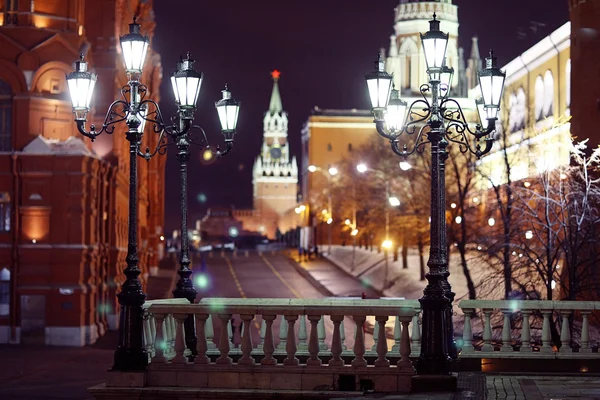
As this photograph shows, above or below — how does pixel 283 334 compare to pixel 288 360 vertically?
above

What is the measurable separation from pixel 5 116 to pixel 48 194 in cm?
382

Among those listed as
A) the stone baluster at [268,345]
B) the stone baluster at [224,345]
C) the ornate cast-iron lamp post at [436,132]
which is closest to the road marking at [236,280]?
the ornate cast-iron lamp post at [436,132]

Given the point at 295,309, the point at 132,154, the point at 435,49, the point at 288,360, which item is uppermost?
the point at 435,49

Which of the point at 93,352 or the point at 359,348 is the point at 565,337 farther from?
the point at 93,352

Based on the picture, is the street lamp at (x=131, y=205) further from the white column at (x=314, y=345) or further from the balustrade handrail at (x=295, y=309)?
the white column at (x=314, y=345)

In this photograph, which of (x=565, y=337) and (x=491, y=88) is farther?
(x=491, y=88)

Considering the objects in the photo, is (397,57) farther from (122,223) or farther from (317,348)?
(317,348)

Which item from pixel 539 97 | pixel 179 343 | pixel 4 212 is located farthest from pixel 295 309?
pixel 539 97

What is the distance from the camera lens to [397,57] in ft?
383

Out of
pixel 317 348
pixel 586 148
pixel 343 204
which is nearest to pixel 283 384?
pixel 317 348

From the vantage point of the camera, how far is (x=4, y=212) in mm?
52875

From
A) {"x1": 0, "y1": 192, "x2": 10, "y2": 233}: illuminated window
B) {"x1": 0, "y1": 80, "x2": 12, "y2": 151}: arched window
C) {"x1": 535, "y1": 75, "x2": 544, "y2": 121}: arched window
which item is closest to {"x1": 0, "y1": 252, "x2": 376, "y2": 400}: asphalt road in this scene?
{"x1": 0, "y1": 192, "x2": 10, "y2": 233}: illuminated window

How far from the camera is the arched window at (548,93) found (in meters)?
77.6

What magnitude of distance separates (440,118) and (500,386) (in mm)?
4133
